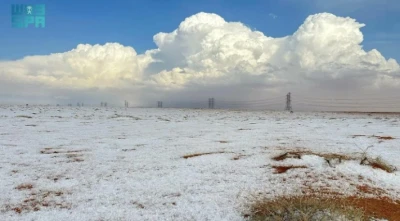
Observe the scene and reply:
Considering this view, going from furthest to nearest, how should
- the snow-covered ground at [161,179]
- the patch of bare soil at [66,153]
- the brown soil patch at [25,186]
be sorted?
the patch of bare soil at [66,153] < the brown soil patch at [25,186] < the snow-covered ground at [161,179]

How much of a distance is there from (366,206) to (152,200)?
3.21m

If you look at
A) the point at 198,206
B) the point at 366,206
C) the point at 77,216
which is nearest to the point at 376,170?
the point at 366,206

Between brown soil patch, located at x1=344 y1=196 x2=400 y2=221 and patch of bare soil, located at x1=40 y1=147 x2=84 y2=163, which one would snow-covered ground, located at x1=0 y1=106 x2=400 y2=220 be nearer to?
patch of bare soil, located at x1=40 y1=147 x2=84 y2=163

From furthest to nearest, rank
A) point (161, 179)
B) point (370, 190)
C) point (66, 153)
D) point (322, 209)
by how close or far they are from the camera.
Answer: point (66, 153) → point (161, 179) → point (370, 190) → point (322, 209)

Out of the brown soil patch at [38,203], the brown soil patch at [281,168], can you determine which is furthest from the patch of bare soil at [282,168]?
the brown soil patch at [38,203]

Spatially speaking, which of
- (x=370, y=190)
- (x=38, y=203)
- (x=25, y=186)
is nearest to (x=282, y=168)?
(x=370, y=190)

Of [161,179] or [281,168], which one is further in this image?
[281,168]

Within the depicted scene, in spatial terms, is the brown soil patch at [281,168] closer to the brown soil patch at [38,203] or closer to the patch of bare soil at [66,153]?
the brown soil patch at [38,203]

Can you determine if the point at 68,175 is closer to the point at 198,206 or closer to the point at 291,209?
the point at 198,206

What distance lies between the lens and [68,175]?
689 centimetres

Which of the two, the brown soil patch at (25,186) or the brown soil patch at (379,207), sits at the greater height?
the brown soil patch at (379,207)

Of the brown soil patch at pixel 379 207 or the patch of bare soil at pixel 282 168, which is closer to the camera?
the brown soil patch at pixel 379 207

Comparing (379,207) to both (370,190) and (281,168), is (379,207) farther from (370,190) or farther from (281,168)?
(281,168)

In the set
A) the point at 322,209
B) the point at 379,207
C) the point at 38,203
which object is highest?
the point at 322,209
